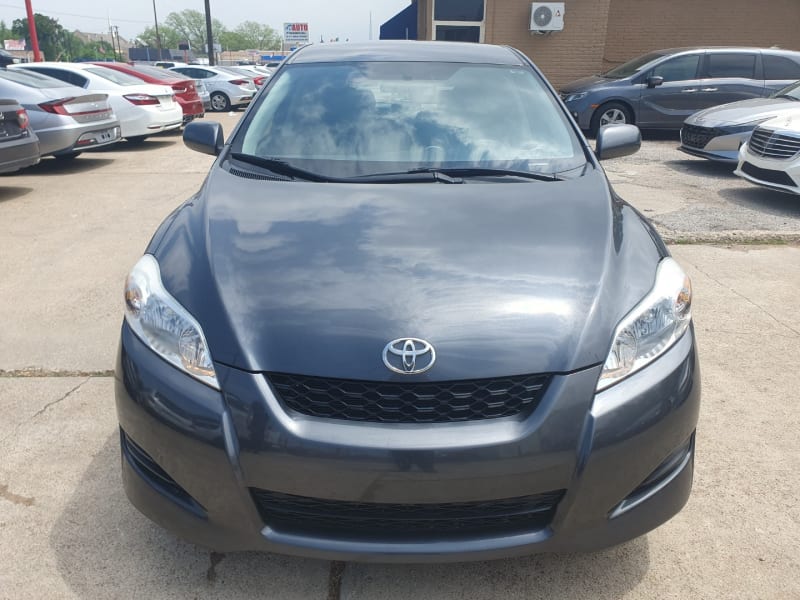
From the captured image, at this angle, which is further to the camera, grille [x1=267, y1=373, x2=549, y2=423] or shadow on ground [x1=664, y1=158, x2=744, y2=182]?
shadow on ground [x1=664, y1=158, x2=744, y2=182]

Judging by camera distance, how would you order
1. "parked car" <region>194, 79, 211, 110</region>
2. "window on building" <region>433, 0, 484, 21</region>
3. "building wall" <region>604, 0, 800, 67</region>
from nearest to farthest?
1. "building wall" <region>604, 0, 800, 67</region>
2. "window on building" <region>433, 0, 484, 21</region>
3. "parked car" <region>194, 79, 211, 110</region>

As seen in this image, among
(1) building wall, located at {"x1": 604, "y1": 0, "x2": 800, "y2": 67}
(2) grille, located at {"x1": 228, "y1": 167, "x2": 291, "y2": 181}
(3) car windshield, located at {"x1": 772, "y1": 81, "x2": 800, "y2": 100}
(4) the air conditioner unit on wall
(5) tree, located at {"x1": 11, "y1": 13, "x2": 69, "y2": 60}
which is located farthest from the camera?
(5) tree, located at {"x1": 11, "y1": 13, "x2": 69, "y2": 60}

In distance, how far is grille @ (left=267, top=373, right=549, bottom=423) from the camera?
1747mm

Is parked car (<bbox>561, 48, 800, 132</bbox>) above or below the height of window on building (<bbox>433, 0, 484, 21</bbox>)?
below

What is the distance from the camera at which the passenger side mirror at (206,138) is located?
135 inches

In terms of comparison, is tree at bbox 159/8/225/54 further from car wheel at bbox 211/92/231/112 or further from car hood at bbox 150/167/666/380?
car hood at bbox 150/167/666/380

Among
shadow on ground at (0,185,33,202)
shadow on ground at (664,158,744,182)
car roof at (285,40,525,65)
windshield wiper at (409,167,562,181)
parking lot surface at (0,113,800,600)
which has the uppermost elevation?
car roof at (285,40,525,65)

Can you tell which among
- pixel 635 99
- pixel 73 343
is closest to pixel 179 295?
pixel 73 343

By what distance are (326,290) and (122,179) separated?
26.2 ft

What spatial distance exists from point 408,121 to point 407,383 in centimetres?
164

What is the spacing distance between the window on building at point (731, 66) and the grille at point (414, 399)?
1268 cm

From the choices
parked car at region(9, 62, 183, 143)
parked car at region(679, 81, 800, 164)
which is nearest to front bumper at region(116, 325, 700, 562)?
parked car at region(679, 81, 800, 164)

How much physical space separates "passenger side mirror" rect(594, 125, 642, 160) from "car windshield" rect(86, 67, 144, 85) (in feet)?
35.9

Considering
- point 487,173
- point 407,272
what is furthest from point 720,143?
point 407,272
